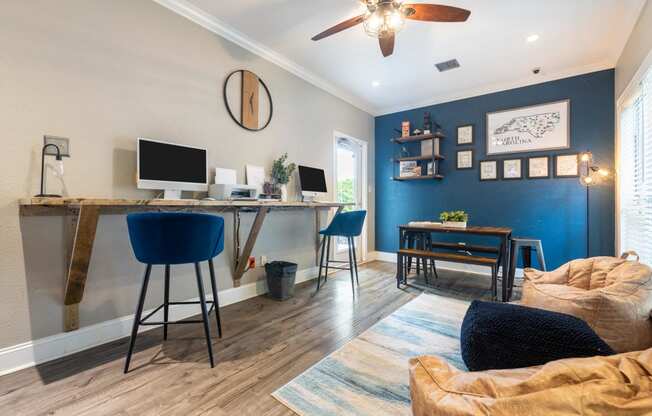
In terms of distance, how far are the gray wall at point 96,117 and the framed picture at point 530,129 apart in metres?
3.37

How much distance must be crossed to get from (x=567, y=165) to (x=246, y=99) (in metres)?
3.87

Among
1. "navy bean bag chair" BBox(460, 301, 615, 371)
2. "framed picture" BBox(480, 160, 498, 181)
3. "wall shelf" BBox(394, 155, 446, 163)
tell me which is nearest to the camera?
"navy bean bag chair" BBox(460, 301, 615, 371)

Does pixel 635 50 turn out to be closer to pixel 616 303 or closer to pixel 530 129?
pixel 530 129

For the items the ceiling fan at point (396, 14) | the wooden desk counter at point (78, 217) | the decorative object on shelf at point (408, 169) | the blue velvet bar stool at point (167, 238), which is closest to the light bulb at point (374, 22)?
the ceiling fan at point (396, 14)

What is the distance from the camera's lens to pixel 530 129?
3.75m

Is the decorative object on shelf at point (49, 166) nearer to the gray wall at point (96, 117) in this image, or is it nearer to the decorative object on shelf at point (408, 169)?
the gray wall at point (96, 117)

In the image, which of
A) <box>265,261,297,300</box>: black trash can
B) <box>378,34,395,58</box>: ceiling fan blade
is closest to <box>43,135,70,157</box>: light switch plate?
<box>265,261,297,300</box>: black trash can

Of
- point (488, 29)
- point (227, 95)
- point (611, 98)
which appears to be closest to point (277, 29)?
point (227, 95)

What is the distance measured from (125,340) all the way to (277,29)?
9.56 feet

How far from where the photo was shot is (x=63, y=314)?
6.07 feet

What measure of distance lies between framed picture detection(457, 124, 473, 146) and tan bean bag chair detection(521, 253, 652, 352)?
278 cm

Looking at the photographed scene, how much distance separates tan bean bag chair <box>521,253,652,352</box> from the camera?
4.18 feet

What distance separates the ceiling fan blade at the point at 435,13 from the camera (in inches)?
76.3

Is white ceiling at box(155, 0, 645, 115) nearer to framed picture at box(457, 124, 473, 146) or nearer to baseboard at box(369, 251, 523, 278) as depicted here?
framed picture at box(457, 124, 473, 146)
